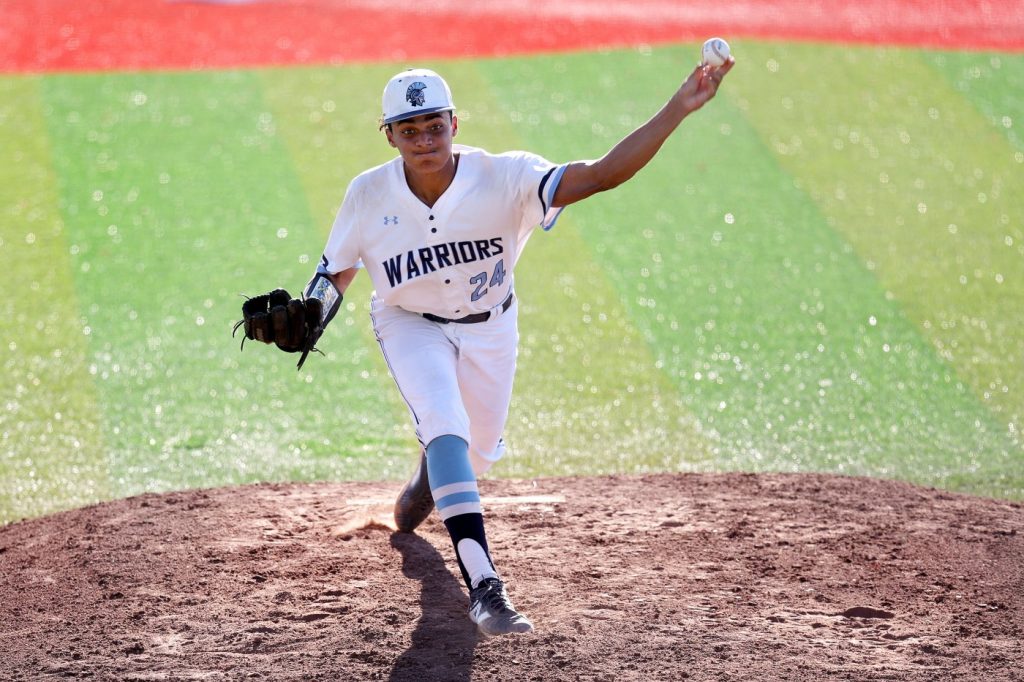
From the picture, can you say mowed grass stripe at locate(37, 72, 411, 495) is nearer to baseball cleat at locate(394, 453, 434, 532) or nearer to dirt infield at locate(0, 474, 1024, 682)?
dirt infield at locate(0, 474, 1024, 682)

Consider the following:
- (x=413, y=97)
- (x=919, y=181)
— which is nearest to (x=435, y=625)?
(x=413, y=97)

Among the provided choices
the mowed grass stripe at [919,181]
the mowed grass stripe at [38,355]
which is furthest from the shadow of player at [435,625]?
the mowed grass stripe at [919,181]

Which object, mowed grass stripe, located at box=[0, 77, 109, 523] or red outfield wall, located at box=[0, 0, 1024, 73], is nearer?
mowed grass stripe, located at box=[0, 77, 109, 523]

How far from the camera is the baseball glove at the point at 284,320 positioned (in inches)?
171

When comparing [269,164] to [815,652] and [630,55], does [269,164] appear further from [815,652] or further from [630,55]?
[815,652]

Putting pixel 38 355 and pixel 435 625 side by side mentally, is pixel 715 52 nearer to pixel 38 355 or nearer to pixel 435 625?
pixel 435 625

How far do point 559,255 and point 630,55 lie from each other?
2876 mm

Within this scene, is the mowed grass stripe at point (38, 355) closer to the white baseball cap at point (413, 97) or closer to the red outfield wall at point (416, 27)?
the red outfield wall at point (416, 27)

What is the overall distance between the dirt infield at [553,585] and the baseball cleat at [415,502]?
6cm

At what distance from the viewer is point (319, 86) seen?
9.99 m

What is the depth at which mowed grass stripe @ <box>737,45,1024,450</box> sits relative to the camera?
7488 mm

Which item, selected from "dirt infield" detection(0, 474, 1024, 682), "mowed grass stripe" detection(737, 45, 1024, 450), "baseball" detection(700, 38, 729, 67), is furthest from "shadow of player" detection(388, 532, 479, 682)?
Result: "mowed grass stripe" detection(737, 45, 1024, 450)

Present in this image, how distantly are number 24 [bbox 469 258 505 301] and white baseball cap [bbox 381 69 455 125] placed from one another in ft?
2.00

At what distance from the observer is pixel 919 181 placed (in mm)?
9008
